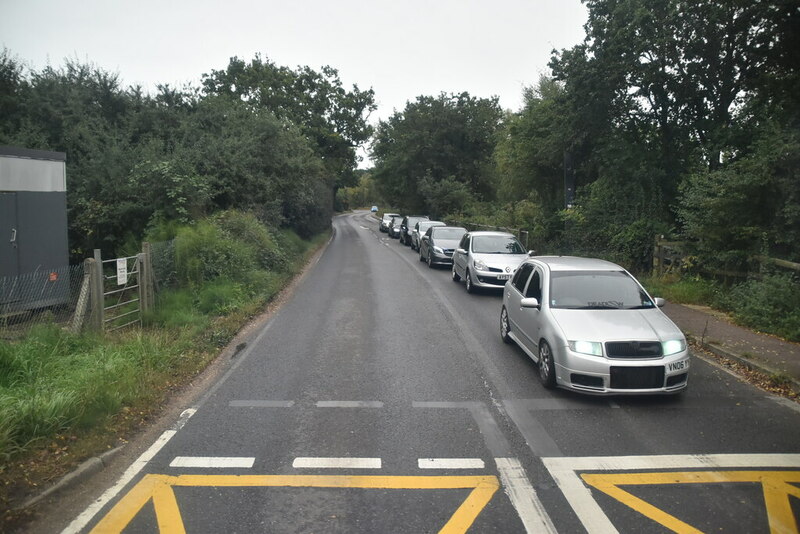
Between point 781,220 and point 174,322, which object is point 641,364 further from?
point 174,322

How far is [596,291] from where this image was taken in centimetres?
837

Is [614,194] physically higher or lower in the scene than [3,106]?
lower

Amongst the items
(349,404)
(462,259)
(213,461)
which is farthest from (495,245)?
(213,461)

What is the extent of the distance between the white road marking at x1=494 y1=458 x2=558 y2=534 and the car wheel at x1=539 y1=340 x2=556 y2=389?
7.25 feet

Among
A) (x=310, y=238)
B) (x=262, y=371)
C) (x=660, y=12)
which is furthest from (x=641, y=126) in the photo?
(x=310, y=238)

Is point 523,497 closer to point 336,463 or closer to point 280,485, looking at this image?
point 336,463

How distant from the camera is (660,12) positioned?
16750mm

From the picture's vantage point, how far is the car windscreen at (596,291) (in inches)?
320

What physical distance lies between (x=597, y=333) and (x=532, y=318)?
4.49ft

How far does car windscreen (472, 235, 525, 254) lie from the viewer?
1692cm

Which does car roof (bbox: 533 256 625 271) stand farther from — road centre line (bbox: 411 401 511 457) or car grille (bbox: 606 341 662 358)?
road centre line (bbox: 411 401 511 457)

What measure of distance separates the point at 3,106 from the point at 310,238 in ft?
55.6

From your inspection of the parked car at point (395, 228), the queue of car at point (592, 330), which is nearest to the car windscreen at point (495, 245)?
the queue of car at point (592, 330)

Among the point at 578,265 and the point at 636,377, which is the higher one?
the point at 578,265
